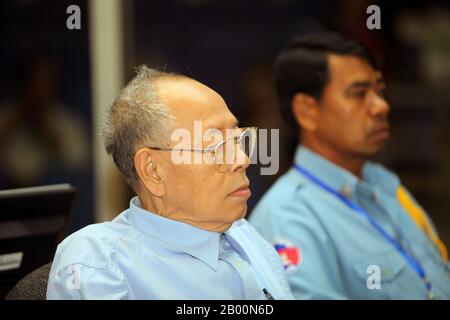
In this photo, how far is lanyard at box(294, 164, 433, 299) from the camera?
1.67m

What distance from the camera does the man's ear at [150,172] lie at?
3.77ft

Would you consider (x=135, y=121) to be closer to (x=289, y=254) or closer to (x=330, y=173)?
(x=289, y=254)

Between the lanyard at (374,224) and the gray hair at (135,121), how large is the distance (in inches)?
27.1

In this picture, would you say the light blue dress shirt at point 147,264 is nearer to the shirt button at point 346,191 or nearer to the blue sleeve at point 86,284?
the blue sleeve at point 86,284

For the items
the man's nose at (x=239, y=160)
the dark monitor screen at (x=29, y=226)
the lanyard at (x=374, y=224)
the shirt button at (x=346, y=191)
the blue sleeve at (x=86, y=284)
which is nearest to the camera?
the blue sleeve at (x=86, y=284)

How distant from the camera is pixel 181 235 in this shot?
3.73 feet

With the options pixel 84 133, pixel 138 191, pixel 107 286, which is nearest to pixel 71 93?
pixel 84 133

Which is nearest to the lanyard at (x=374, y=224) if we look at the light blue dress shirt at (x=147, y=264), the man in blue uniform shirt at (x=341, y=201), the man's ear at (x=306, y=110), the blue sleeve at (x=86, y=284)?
the man in blue uniform shirt at (x=341, y=201)

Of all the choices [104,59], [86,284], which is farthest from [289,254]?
[104,59]

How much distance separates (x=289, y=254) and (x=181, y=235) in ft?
1.58

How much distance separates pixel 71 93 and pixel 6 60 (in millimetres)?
314

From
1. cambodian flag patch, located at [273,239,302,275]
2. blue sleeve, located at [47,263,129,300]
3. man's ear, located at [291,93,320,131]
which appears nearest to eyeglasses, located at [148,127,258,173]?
blue sleeve, located at [47,263,129,300]

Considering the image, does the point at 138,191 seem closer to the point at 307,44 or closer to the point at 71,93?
the point at 307,44
